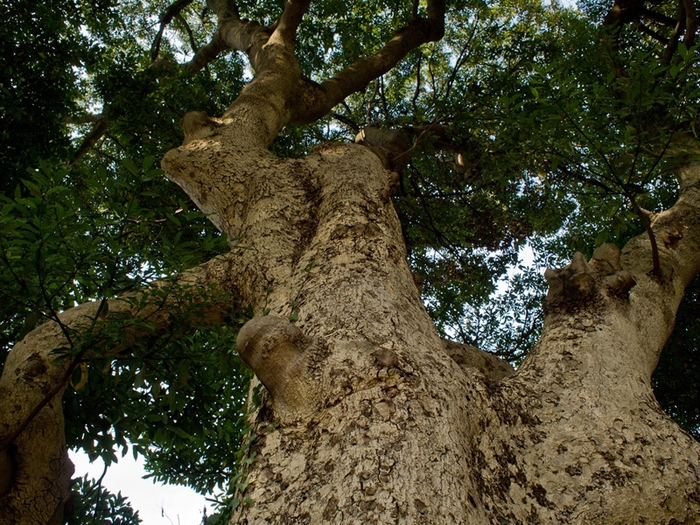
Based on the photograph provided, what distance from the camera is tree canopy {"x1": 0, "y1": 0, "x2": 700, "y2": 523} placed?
2.56 metres

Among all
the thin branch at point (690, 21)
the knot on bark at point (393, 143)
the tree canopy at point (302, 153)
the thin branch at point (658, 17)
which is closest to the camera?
the tree canopy at point (302, 153)

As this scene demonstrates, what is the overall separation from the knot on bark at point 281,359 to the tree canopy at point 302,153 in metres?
0.33

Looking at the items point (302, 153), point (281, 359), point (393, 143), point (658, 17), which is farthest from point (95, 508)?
point (658, 17)

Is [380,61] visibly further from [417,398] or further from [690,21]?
[417,398]

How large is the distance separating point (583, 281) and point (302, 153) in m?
5.93

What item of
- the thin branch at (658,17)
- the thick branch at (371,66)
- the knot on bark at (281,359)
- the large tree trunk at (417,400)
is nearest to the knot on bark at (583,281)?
the large tree trunk at (417,400)

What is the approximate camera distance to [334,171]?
11.5ft

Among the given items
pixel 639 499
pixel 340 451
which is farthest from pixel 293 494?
pixel 639 499

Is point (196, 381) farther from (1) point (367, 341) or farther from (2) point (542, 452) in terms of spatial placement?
(2) point (542, 452)

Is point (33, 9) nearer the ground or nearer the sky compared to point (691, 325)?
nearer the sky

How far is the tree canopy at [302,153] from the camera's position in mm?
2557

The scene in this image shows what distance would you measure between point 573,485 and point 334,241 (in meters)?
1.57

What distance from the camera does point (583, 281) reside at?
9.86ft

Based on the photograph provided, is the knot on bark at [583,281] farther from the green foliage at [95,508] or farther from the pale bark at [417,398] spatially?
the green foliage at [95,508]
